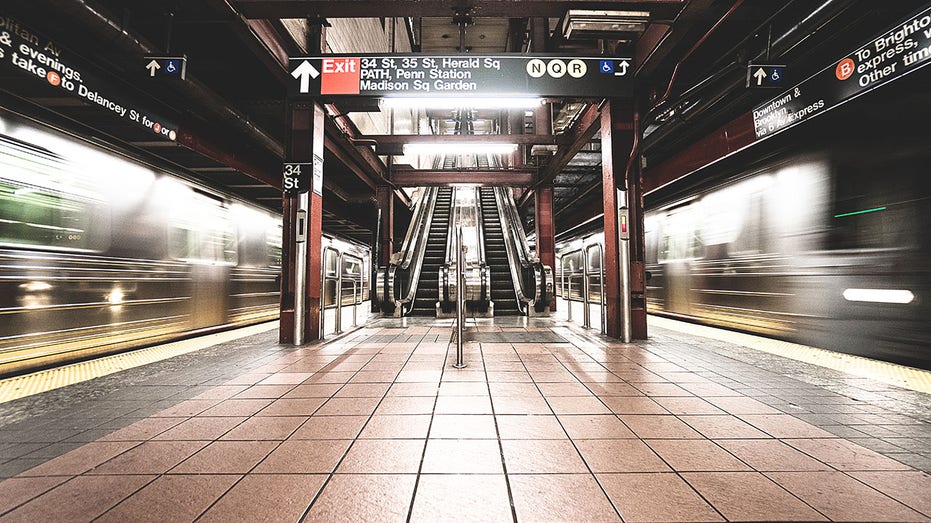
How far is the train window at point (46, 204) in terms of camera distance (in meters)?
2.99

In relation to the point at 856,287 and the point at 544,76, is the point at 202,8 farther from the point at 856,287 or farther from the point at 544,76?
the point at 856,287

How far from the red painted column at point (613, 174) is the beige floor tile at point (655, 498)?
134 inches

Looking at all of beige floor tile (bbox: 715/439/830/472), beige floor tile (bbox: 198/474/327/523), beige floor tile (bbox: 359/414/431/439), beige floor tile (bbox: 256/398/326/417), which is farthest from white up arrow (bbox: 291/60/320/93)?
beige floor tile (bbox: 715/439/830/472)

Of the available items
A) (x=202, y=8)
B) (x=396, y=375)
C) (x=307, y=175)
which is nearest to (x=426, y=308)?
(x=307, y=175)

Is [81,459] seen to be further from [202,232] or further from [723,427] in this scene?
[202,232]

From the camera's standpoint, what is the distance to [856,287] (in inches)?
139

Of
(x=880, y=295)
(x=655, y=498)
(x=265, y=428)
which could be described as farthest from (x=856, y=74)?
(x=265, y=428)

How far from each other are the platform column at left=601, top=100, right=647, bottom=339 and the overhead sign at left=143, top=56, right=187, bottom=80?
16.2ft

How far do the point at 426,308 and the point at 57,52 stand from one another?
227 inches

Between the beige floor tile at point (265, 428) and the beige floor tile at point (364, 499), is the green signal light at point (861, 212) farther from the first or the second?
the beige floor tile at point (265, 428)

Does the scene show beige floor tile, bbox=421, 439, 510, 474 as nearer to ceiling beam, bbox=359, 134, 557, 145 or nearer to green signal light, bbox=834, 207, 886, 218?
green signal light, bbox=834, 207, 886, 218

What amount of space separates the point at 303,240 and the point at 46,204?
2.21 metres

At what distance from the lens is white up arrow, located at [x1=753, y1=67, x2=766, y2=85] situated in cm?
352

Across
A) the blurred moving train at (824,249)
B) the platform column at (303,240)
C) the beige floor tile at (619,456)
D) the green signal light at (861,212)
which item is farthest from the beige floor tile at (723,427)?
the platform column at (303,240)
